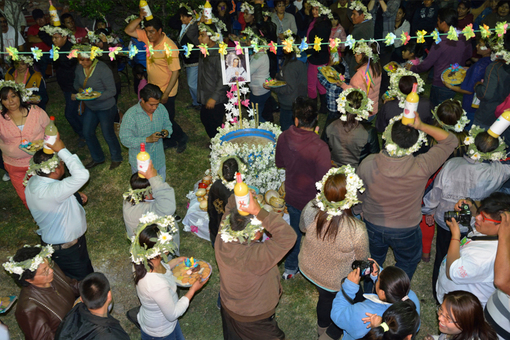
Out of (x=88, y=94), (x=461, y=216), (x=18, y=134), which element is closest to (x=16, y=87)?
(x=18, y=134)

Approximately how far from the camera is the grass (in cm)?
486

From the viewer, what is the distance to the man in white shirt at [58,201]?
4102mm

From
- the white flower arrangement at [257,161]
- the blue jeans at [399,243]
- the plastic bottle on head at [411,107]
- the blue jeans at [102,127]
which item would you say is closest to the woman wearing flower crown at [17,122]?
the blue jeans at [102,127]

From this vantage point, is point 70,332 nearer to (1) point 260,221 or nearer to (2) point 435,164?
(1) point 260,221

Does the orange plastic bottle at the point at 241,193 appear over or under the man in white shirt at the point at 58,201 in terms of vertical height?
over

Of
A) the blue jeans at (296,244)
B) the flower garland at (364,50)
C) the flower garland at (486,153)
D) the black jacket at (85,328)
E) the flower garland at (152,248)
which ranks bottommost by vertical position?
the blue jeans at (296,244)

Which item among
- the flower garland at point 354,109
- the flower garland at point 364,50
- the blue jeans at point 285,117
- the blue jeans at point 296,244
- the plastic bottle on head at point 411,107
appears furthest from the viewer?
the blue jeans at point 285,117

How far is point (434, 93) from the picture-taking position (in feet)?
23.7

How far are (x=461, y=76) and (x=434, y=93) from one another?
1.91 feet

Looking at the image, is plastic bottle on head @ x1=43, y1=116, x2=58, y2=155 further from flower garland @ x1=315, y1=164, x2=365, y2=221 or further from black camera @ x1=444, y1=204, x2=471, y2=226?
black camera @ x1=444, y1=204, x2=471, y2=226

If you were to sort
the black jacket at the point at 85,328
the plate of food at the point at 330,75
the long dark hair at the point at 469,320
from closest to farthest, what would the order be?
the long dark hair at the point at 469,320 < the black jacket at the point at 85,328 < the plate of food at the point at 330,75

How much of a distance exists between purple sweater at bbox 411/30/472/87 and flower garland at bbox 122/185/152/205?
17.4ft

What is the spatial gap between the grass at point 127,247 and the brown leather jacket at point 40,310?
1.45 meters

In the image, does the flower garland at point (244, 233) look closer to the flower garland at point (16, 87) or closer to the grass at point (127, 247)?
the grass at point (127, 247)
